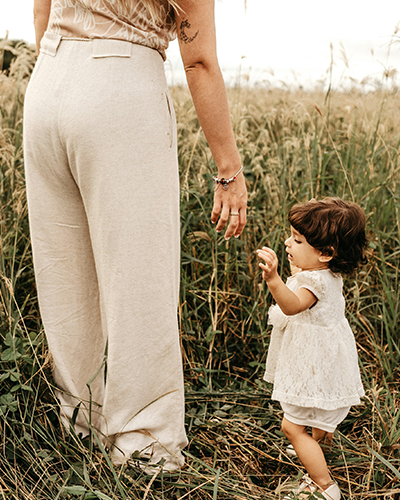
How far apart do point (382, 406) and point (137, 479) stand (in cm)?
106

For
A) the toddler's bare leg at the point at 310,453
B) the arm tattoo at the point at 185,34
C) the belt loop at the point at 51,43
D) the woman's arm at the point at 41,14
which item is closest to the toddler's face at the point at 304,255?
the toddler's bare leg at the point at 310,453

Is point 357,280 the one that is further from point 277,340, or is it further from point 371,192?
point 277,340

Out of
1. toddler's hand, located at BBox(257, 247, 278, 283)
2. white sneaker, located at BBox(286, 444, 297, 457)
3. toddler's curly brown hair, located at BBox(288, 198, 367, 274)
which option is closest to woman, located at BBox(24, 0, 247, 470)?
toddler's hand, located at BBox(257, 247, 278, 283)

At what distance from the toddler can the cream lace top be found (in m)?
0.69

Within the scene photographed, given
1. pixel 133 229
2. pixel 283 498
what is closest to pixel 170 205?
pixel 133 229

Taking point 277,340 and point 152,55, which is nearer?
point 152,55

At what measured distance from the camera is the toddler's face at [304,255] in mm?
1628

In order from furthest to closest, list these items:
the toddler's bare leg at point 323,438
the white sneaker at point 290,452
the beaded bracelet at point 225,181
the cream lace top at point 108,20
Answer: the white sneaker at point 290,452 < the toddler's bare leg at point 323,438 < the beaded bracelet at point 225,181 < the cream lace top at point 108,20

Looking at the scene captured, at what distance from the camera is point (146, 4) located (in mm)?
1254

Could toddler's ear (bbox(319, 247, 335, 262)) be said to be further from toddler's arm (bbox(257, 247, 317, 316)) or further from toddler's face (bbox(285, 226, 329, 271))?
toddler's arm (bbox(257, 247, 317, 316))

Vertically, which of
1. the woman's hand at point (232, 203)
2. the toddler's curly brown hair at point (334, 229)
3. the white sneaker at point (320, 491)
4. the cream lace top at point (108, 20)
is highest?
the cream lace top at point (108, 20)

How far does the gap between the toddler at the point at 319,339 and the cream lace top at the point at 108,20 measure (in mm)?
693

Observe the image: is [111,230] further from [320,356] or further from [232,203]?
[320,356]

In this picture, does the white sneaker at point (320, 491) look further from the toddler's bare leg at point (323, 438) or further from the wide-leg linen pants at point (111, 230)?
the wide-leg linen pants at point (111, 230)
